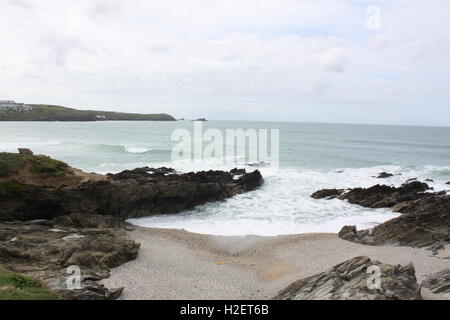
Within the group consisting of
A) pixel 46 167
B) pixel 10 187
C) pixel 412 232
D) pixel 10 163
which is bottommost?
pixel 412 232

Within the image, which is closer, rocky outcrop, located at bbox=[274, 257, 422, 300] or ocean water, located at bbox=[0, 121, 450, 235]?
rocky outcrop, located at bbox=[274, 257, 422, 300]

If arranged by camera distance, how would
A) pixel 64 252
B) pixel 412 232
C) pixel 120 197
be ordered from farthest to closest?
pixel 120 197, pixel 412 232, pixel 64 252

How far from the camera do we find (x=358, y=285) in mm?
10430

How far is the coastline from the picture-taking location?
13070 mm

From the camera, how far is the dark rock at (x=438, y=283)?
1206 centimetres

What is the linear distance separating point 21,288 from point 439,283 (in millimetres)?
13932

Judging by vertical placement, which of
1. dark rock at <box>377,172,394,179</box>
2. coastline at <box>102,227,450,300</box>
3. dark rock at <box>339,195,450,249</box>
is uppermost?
dark rock at <box>377,172,394,179</box>

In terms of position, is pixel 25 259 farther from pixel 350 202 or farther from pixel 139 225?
pixel 350 202

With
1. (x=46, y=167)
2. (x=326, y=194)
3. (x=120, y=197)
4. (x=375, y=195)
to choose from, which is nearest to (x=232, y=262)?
(x=120, y=197)

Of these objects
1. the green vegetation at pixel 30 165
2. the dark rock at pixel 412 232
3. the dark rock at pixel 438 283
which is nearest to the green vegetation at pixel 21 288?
the green vegetation at pixel 30 165

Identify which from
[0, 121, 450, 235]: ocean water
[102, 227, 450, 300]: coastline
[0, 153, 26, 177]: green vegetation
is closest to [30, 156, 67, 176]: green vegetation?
[0, 153, 26, 177]: green vegetation

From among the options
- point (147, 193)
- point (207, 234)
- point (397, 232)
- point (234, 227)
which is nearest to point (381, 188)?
point (397, 232)

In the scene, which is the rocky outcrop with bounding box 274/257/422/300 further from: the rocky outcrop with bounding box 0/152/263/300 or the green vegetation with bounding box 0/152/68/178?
the green vegetation with bounding box 0/152/68/178

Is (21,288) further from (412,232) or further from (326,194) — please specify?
(326,194)
